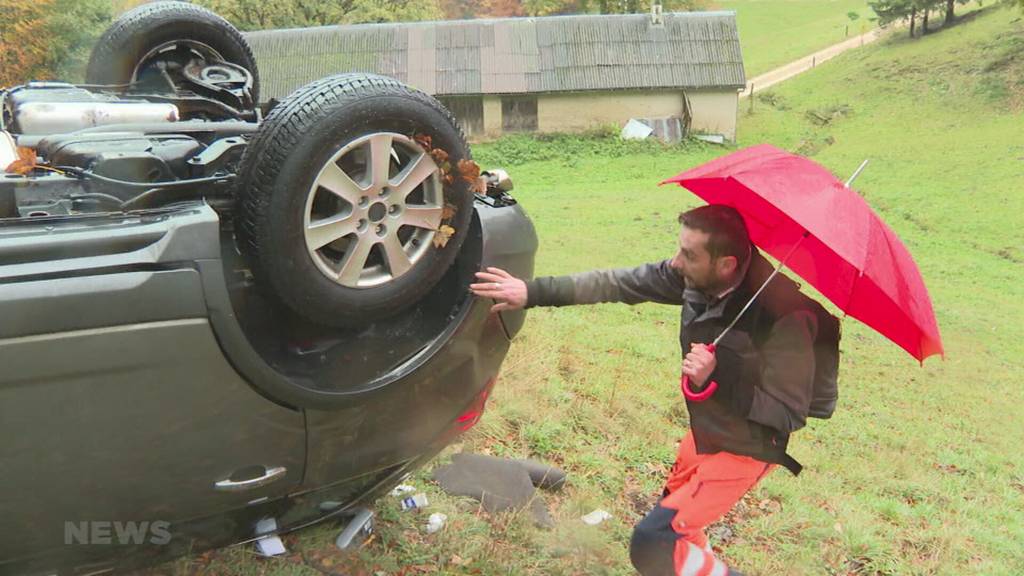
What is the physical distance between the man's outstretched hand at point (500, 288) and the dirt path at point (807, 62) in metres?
36.7

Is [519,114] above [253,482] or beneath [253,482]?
beneath

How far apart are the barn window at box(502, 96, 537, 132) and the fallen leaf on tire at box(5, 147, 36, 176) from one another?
2523cm

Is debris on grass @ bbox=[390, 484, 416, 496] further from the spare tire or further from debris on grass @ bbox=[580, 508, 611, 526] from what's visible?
the spare tire

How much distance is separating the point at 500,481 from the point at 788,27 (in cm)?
5726

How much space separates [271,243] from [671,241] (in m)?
11.9

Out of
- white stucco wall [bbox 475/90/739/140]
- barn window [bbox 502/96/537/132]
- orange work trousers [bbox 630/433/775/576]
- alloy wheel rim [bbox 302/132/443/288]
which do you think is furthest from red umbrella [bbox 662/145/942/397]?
barn window [bbox 502/96/537/132]

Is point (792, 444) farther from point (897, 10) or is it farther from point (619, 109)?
point (897, 10)

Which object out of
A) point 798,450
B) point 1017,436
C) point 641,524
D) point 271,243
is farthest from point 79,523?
point 1017,436

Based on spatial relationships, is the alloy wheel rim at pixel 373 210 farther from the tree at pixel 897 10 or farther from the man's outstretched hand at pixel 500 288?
the tree at pixel 897 10

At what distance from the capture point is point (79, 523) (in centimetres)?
214

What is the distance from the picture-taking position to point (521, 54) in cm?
2797

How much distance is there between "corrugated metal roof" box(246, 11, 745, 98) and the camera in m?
27.2

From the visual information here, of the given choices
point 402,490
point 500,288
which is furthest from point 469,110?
point 500,288

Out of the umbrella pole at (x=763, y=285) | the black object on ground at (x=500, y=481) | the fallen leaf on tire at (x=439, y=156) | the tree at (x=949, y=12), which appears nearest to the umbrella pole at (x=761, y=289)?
the umbrella pole at (x=763, y=285)
